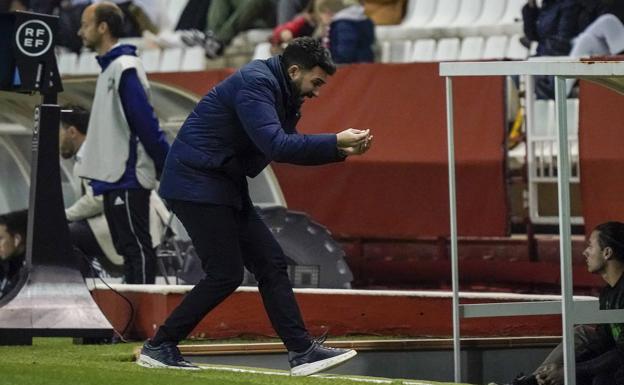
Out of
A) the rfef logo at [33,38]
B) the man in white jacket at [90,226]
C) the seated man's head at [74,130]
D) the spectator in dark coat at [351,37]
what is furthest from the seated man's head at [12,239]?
the spectator in dark coat at [351,37]

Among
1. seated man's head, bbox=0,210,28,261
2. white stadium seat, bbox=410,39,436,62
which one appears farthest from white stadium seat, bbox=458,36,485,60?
seated man's head, bbox=0,210,28,261

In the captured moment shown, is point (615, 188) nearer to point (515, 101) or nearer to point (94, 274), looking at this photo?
point (515, 101)

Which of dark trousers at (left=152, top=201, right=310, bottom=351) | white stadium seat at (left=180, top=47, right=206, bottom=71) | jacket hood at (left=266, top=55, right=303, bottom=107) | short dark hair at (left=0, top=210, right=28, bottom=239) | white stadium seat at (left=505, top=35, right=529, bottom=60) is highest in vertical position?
white stadium seat at (left=180, top=47, right=206, bottom=71)

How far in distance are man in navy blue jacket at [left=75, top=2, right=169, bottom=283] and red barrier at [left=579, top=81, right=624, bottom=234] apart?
10.7 ft

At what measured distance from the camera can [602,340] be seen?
1011 cm

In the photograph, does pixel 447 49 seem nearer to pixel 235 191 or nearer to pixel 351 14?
pixel 351 14

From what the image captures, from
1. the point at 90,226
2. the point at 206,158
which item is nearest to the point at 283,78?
the point at 206,158

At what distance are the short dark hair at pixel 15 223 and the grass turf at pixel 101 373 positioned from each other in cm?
257

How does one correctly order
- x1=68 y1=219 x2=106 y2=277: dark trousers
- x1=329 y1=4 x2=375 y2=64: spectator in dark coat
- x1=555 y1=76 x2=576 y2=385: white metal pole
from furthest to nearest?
x1=329 y1=4 x2=375 y2=64: spectator in dark coat < x1=68 y1=219 x2=106 y2=277: dark trousers < x1=555 y1=76 x2=576 y2=385: white metal pole

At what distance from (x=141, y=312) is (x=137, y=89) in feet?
4.66

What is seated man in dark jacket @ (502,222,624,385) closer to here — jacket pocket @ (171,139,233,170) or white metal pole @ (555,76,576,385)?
white metal pole @ (555,76,576,385)

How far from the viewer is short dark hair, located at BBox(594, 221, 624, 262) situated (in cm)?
1000

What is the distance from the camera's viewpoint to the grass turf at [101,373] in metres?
8.82

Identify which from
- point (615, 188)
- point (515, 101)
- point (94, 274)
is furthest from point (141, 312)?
point (515, 101)
